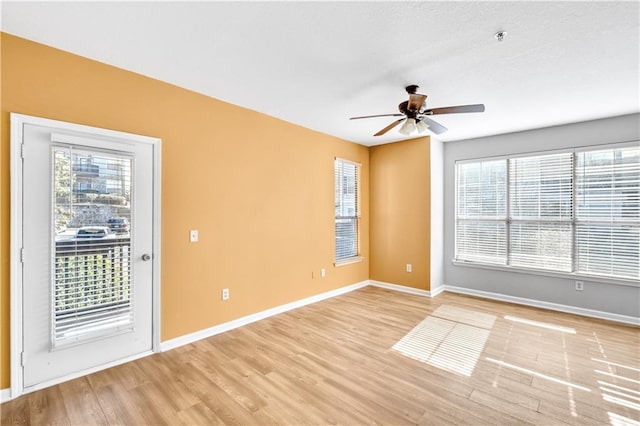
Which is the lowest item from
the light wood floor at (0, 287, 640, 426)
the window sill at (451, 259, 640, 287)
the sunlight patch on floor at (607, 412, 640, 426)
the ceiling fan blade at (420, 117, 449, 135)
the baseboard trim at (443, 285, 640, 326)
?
the sunlight patch on floor at (607, 412, 640, 426)

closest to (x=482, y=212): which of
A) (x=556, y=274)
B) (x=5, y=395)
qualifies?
(x=556, y=274)

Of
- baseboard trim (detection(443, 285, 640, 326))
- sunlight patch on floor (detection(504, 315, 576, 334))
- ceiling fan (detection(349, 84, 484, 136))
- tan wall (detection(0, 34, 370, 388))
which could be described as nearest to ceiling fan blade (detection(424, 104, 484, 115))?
ceiling fan (detection(349, 84, 484, 136))

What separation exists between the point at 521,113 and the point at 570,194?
1.50 meters

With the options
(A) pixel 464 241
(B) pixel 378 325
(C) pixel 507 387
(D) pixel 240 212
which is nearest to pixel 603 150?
(A) pixel 464 241

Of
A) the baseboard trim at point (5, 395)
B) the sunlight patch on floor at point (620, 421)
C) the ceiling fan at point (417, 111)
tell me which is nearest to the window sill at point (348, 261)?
the ceiling fan at point (417, 111)

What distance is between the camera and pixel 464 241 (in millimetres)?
5227

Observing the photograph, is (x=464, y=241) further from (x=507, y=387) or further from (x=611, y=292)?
(x=507, y=387)

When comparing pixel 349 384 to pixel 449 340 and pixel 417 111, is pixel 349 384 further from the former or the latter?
pixel 417 111

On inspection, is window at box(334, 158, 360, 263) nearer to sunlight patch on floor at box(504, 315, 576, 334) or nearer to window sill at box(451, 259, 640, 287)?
window sill at box(451, 259, 640, 287)

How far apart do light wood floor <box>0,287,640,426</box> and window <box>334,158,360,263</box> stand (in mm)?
1942

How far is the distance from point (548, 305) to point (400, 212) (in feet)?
8.38

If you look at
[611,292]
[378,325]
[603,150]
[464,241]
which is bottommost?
[378,325]

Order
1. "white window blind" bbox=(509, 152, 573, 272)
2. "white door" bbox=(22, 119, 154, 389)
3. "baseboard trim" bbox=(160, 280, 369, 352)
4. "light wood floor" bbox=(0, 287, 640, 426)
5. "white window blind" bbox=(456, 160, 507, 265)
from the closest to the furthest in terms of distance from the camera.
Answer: "light wood floor" bbox=(0, 287, 640, 426) → "white door" bbox=(22, 119, 154, 389) → "baseboard trim" bbox=(160, 280, 369, 352) → "white window blind" bbox=(509, 152, 573, 272) → "white window blind" bbox=(456, 160, 507, 265)

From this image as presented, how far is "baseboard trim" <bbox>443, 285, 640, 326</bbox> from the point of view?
150 inches
